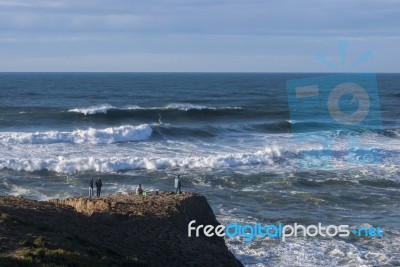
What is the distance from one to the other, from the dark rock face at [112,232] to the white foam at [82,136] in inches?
766

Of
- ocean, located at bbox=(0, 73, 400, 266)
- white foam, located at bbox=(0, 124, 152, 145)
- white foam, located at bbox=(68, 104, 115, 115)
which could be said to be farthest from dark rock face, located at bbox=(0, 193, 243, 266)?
white foam, located at bbox=(68, 104, 115, 115)

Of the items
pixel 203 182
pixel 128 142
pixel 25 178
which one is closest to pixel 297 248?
pixel 203 182

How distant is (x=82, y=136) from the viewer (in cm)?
3706

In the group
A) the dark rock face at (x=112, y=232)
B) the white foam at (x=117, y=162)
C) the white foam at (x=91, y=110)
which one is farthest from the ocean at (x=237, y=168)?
the dark rock face at (x=112, y=232)

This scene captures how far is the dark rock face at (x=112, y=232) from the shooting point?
1176 cm

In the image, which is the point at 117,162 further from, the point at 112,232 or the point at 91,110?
the point at 91,110

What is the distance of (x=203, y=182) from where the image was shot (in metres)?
25.5

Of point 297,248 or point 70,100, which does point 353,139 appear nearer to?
point 297,248

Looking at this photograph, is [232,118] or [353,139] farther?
[232,118]

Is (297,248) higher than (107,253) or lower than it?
lower

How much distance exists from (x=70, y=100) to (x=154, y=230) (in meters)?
49.7

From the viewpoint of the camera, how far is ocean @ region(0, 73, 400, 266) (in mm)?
17620

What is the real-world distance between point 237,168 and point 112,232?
15494mm

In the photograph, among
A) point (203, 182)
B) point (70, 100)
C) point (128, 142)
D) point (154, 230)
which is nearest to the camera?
point (154, 230)
